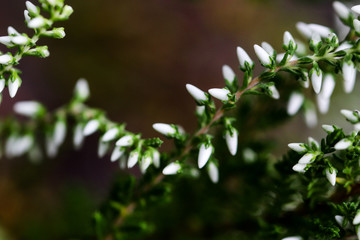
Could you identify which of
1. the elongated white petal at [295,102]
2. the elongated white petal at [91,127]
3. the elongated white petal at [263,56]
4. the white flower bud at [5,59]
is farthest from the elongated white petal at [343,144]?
the white flower bud at [5,59]

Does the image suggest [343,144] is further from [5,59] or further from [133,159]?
[5,59]

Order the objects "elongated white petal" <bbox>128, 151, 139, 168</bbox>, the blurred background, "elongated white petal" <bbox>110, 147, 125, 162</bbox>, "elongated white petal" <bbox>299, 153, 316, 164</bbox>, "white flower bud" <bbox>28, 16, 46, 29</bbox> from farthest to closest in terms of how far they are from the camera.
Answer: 1. the blurred background
2. "elongated white petal" <bbox>110, 147, 125, 162</bbox>
3. "elongated white petal" <bbox>128, 151, 139, 168</bbox>
4. "elongated white petal" <bbox>299, 153, 316, 164</bbox>
5. "white flower bud" <bbox>28, 16, 46, 29</bbox>

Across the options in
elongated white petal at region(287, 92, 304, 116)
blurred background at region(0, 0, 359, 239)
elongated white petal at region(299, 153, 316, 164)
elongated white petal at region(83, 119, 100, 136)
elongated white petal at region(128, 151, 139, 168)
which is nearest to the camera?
elongated white petal at region(299, 153, 316, 164)

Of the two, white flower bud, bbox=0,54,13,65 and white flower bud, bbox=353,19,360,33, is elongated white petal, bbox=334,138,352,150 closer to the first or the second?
white flower bud, bbox=353,19,360,33

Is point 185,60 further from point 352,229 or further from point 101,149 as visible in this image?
point 352,229

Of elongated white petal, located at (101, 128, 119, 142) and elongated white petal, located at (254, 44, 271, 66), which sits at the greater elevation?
elongated white petal, located at (254, 44, 271, 66)

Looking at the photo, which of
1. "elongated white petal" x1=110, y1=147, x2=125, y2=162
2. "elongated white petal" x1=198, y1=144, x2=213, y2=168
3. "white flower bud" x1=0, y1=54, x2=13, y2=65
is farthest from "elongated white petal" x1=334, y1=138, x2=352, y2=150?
"white flower bud" x1=0, y1=54, x2=13, y2=65
